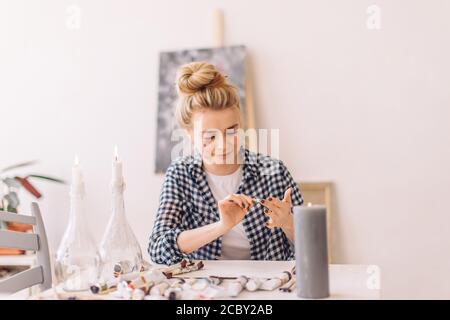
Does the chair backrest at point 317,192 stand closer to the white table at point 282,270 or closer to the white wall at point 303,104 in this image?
the white wall at point 303,104

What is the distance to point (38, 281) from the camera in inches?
48.0

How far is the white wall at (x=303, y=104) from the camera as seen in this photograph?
7.50 feet

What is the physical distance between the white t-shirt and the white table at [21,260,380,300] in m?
0.24

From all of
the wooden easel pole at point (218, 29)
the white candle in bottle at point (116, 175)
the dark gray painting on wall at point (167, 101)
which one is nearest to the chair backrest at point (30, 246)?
the white candle in bottle at point (116, 175)

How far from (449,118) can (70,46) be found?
5.43 ft

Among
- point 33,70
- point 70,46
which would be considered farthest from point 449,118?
point 33,70

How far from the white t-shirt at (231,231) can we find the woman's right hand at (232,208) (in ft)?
0.97

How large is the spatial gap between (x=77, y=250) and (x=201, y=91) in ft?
2.05

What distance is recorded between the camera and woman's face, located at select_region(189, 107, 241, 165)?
4.60 ft

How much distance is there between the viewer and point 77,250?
0.90 metres

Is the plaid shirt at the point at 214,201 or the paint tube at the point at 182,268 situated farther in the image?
the plaid shirt at the point at 214,201

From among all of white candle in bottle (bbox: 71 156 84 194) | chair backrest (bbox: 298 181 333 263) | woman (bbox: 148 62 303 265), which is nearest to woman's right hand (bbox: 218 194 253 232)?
woman (bbox: 148 62 303 265)

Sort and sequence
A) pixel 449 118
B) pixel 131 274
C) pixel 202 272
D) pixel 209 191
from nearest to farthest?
pixel 131 274 < pixel 202 272 < pixel 209 191 < pixel 449 118

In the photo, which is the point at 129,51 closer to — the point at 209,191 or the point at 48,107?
the point at 48,107
